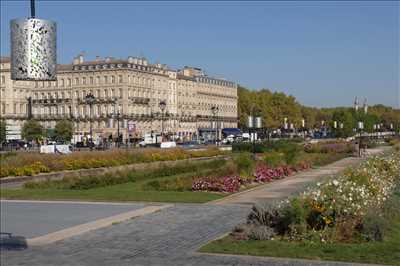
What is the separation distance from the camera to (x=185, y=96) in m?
140

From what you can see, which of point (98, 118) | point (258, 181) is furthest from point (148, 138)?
point (258, 181)

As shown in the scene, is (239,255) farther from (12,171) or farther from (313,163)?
(313,163)

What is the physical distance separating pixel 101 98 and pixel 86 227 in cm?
10186

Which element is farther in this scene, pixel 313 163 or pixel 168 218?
pixel 313 163

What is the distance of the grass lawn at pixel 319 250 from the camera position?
997 centimetres

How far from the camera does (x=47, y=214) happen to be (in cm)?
1633

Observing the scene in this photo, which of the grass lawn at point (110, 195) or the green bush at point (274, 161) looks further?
the green bush at point (274, 161)

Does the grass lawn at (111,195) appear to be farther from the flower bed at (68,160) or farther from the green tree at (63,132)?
the green tree at (63,132)

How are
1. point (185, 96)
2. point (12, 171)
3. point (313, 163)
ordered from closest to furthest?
1. point (12, 171)
2. point (313, 163)
3. point (185, 96)

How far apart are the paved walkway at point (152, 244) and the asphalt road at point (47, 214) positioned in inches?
46.2

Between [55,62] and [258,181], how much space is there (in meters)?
19.6

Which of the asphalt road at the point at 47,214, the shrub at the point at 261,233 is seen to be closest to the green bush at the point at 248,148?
the asphalt road at the point at 47,214

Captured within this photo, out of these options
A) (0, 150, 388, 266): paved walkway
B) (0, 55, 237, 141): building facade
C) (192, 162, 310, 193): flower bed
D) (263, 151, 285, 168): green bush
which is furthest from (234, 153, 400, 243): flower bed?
(0, 55, 237, 141): building facade

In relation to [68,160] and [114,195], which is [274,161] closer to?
[68,160]
